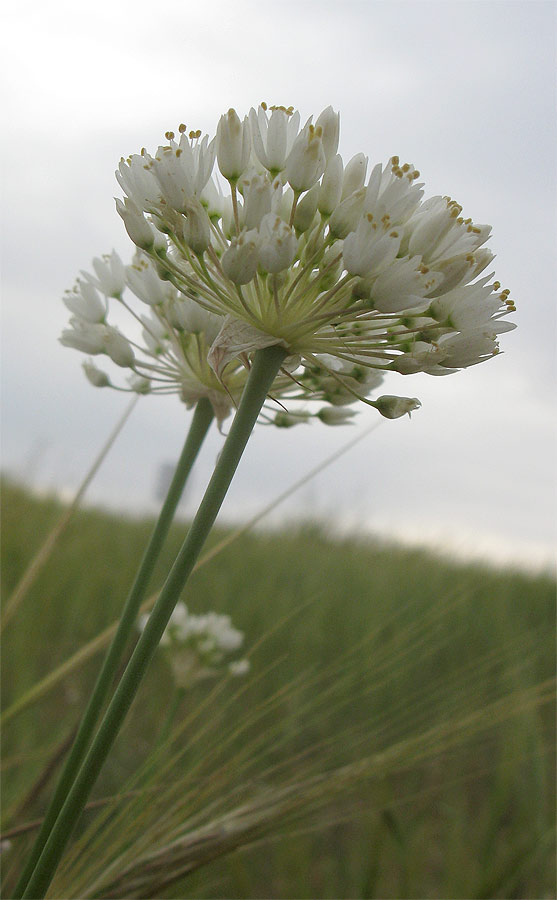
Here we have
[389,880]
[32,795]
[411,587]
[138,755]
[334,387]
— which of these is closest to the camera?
[334,387]

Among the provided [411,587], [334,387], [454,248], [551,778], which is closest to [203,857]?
[334,387]

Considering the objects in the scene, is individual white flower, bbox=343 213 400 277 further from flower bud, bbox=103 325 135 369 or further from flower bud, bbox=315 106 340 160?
flower bud, bbox=103 325 135 369

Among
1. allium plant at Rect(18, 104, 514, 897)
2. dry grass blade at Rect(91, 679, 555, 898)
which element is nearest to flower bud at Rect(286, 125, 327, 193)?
allium plant at Rect(18, 104, 514, 897)

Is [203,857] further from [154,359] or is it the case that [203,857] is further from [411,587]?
[411,587]

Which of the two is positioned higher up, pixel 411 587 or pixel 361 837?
pixel 411 587

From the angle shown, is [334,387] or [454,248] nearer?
[454,248]

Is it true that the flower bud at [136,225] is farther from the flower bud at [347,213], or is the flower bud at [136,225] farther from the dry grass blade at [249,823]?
the dry grass blade at [249,823]
